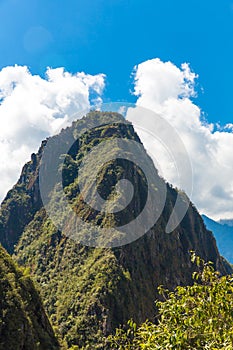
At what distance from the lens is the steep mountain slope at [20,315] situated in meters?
32.2

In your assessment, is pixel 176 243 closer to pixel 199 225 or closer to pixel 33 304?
pixel 199 225

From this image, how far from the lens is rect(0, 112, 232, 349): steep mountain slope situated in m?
Answer: 64.6

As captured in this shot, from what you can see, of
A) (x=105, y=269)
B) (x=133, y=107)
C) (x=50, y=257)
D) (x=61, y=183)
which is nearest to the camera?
(x=133, y=107)

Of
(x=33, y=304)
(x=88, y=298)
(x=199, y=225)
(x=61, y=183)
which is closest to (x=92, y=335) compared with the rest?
(x=88, y=298)

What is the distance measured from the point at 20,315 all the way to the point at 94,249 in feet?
143

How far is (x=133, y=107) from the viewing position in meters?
35.8

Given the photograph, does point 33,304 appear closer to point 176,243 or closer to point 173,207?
point 176,243

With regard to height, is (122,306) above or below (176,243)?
below

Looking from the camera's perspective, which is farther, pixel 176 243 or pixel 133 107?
pixel 176 243

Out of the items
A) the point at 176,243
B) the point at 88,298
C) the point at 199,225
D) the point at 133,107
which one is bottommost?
the point at 88,298

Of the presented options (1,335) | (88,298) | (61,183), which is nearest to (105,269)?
(88,298)

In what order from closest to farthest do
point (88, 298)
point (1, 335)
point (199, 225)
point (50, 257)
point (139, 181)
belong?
1. point (1, 335)
2. point (88, 298)
3. point (50, 257)
4. point (139, 181)
5. point (199, 225)

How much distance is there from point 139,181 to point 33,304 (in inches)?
2410

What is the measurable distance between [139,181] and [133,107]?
202 ft
